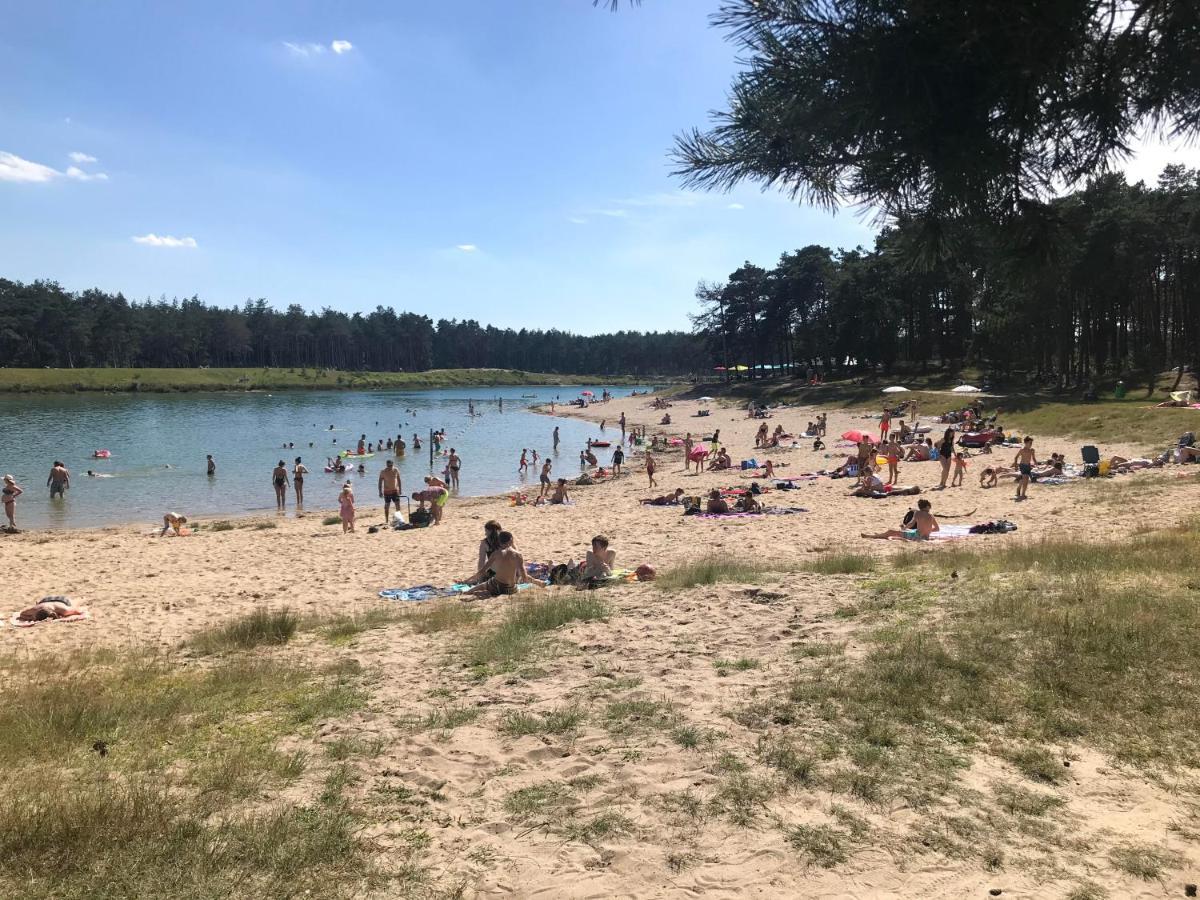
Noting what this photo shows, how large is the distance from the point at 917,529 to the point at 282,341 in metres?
133

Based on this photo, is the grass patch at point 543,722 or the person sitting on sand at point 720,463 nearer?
the grass patch at point 543,722

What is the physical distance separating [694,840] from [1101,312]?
43981mm

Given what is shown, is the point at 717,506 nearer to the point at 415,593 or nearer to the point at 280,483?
the point at 415,593

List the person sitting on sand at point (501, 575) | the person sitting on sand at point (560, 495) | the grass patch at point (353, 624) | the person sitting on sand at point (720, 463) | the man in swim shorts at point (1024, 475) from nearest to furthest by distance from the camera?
the grass patch at point (353, 624) < the person sitting on sand at point (501, 575) < the man in swim shorts at point (1024, 475) < the person sitting on sand at point (560, 495) < the person sitting on sand at point (720, 463)

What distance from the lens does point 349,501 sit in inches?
717

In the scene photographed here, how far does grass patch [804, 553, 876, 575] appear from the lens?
966 cm

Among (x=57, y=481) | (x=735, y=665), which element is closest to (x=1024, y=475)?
(x=735, y=665)

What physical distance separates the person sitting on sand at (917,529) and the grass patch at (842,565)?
2.93 metres

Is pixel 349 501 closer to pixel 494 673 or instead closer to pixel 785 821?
pixel 494 673

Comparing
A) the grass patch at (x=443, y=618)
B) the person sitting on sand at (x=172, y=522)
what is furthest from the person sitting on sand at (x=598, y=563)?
the person sitting on sand at (x=172, y=522)

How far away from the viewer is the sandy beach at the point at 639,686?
3.36 meters

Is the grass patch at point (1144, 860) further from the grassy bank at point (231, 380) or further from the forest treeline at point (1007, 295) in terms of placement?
the grassy bank at point (231, 380)

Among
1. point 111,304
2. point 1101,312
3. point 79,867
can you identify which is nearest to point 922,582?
point 79,867

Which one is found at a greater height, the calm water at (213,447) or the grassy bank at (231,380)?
the grassy bank at (231,380)
